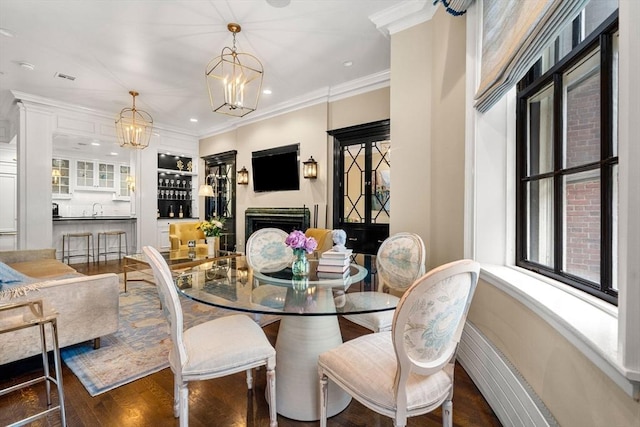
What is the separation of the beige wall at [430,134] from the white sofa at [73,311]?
2.65 meters

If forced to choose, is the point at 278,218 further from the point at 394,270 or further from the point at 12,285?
the point at 12,285

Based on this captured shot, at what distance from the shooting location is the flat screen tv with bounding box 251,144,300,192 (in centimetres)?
547

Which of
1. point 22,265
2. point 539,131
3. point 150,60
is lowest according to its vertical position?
point 22,265

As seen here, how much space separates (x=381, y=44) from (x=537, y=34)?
8.78ft

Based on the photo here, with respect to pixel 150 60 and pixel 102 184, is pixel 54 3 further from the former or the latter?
pixel 102 184

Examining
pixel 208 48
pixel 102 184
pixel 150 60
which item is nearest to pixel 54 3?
pixel 150 60

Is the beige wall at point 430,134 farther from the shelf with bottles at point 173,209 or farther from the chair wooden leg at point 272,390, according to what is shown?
the shelf with bottles at point 173,209

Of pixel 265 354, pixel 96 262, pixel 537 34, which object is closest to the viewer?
pixel 537 34

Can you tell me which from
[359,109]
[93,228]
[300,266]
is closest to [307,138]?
[359,109]

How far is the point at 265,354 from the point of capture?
1485 mm

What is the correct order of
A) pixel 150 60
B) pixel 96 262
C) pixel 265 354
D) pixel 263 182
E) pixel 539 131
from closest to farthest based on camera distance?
pixel 265 354 < pixel 539 131 < pixel 150 60 < pixel 263 182 < pixel 96 262

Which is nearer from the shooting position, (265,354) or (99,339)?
(265,354)

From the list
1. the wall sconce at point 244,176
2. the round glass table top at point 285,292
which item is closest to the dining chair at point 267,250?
the round glass table top at point 285,292

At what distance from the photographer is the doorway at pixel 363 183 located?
442 centimetres
